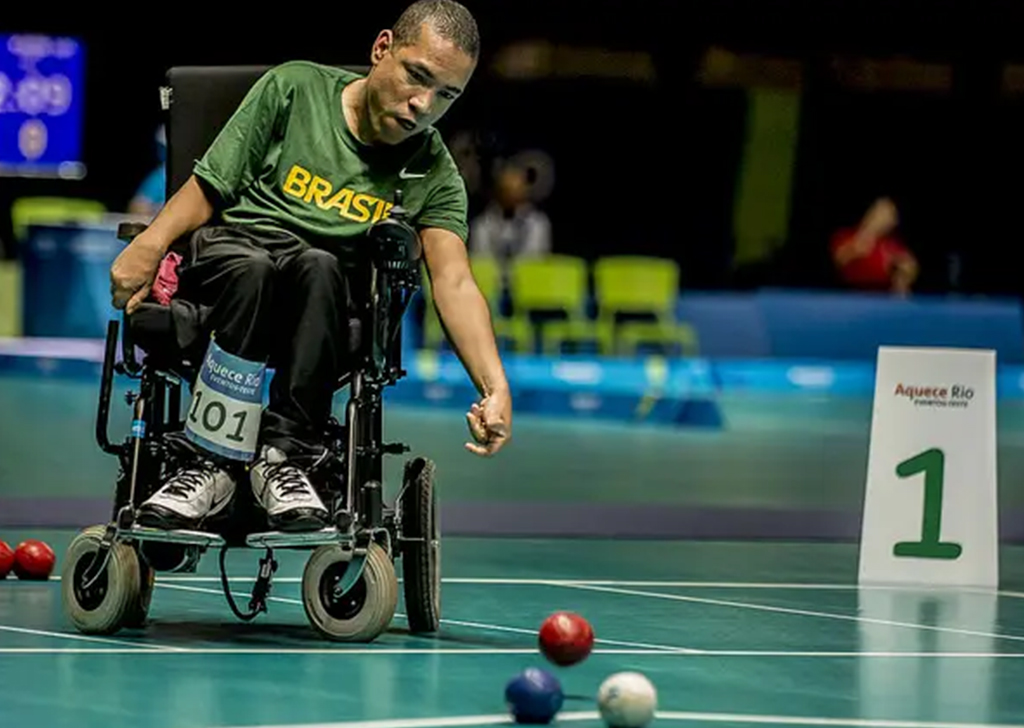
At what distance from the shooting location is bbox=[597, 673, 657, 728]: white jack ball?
166 inches

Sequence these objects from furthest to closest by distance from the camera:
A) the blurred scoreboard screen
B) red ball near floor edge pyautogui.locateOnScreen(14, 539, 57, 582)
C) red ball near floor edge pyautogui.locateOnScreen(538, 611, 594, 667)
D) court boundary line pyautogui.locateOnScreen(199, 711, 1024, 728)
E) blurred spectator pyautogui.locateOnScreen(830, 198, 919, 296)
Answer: the blurred scoreboard screen
blurred spectator pyautogui.locateOnScreen(830, 198, 919, 296)
red ball near floor edge pyautogui.locateOnScreen(14, 539, 57, 582)
red ball near floor edge pyautogui.locateOnScreen(538, 611, 594, 667)
court boundary line pyautogui.locateOnScreen(199, 711, 1024, 728)

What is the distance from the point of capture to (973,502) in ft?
23.7

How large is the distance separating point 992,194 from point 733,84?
2.85 meters

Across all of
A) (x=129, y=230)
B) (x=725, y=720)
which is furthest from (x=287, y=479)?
(x=725, y=720)

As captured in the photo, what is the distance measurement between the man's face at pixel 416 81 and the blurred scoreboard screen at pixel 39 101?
52.6 ft

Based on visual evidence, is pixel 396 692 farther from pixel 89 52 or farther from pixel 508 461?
pixel 89 52

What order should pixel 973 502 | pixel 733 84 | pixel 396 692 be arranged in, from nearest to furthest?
pixel 396 692 → pixel 973 502 → pixel 733 84

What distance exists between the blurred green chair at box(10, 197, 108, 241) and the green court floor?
992 centimetres

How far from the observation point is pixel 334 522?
17.0 ft

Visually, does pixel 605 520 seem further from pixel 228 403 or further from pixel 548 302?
pixel 548 302

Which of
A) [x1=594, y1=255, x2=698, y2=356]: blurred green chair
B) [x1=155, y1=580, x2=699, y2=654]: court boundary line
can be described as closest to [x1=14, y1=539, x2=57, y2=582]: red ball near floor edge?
[x1=155, y1=580, x2=699, y2=654]: court boundary line

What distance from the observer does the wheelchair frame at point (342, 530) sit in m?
5.20

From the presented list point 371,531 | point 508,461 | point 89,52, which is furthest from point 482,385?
point 89,52

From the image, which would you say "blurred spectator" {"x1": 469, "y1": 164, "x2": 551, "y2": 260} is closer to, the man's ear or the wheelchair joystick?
the man's ear
